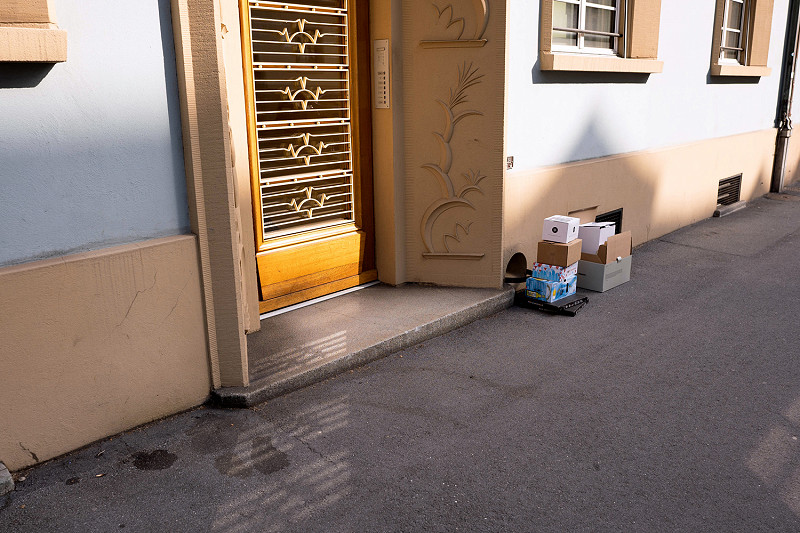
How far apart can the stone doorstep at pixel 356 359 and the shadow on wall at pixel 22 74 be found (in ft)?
6.18

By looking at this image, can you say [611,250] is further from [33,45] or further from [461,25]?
[33,45]

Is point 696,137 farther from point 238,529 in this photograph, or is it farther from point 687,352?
point 238,529

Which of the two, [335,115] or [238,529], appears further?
[335,115]

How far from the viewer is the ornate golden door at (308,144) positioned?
15.9 ft

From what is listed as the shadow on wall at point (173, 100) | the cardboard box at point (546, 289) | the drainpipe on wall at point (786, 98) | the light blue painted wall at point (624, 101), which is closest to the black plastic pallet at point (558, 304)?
the cardboard box at point (546, 289)

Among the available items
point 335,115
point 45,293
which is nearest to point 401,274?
point 335,115

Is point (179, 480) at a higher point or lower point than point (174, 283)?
lower

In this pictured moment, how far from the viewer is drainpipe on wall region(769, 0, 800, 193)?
35.2 ft

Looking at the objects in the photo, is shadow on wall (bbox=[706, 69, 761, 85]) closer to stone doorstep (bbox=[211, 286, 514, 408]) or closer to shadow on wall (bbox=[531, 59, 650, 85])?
shadow on wall (bbox=[531, 59, 650, 85])

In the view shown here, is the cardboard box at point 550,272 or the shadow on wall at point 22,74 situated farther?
the cardboard box at point 550,272

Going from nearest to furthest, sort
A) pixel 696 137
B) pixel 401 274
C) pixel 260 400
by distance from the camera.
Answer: pixel 260 400, pixel 401 274, pixel 696 137

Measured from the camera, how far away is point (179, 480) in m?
3.21

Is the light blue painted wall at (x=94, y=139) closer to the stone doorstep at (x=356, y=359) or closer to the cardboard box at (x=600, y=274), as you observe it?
the stone doorstep at (x=356, y=359)

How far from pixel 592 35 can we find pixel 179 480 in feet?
19.0
